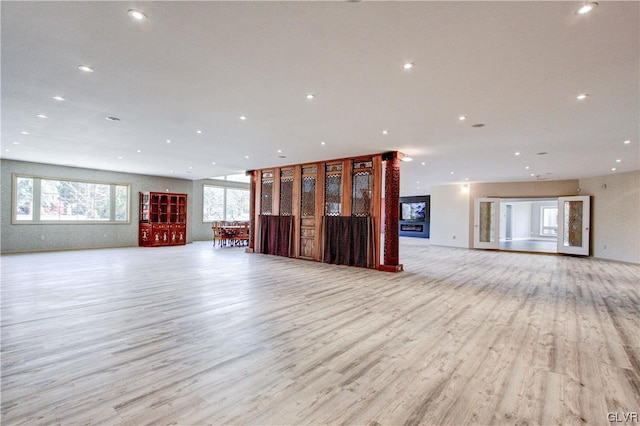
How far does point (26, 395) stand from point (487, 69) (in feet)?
16.4

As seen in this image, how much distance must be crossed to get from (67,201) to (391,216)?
11504 millimetres

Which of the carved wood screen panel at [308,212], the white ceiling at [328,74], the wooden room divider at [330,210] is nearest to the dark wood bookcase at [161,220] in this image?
the wooden room divider at [330,210]

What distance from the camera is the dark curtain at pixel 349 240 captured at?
308 inches

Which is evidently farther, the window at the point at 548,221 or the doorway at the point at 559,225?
the window at the point at 548,221

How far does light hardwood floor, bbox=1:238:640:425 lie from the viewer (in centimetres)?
207

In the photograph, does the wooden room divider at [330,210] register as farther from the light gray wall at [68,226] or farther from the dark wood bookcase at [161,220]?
the light gray wall at [68,226]

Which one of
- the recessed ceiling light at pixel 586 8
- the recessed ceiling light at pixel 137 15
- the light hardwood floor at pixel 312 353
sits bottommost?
the light hardwood floor at pixel 312 353

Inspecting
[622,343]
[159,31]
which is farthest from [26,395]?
[622,343]

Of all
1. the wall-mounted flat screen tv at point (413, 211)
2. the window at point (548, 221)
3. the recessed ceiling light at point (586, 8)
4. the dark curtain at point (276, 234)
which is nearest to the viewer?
the recessed ceiling light at point (586, 8)

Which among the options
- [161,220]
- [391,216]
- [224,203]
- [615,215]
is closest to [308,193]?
[391,216]

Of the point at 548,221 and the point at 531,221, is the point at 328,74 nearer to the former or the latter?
the point at 531,221

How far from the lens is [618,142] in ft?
20.4

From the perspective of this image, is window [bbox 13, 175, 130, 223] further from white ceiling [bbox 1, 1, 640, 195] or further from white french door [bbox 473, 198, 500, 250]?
white french door [bbox 473, 198, 500, 250]

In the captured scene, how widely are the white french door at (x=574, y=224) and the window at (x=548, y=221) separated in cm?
1062
